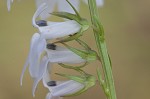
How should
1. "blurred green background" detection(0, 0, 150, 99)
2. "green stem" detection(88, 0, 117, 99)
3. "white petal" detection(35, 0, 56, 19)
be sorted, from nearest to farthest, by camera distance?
"green stem" detection(88, 0, 117, 99) < "white petal" detection(35, 0, 56, 19) < "blurred green background" detection(0, 0, 150, 99)

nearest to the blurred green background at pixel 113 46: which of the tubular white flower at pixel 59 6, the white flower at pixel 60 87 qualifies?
the tubular white flower at pixel 59 6

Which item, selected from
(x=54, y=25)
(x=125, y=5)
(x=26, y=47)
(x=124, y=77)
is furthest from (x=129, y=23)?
(x=54, y=25)

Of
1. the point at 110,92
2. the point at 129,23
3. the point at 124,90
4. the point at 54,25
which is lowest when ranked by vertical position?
the point at 124,90

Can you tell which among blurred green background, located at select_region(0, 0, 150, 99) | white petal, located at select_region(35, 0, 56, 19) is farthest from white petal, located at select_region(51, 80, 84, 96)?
blurred green background, located at select_region(0, 0, 150, 99)

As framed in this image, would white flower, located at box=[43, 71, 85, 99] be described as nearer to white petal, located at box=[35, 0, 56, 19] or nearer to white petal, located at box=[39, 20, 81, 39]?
white petal, located at box=[39, 20, 81, 39]

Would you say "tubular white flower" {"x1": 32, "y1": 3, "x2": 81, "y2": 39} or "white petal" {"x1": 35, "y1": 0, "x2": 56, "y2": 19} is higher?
"tubular white flower" {"x1": 32, "y1": 3, "x2": 81, "y2": 39}

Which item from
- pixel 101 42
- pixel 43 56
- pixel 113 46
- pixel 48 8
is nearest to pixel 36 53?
pixel 43 56

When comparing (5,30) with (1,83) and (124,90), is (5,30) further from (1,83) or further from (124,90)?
(124,90)

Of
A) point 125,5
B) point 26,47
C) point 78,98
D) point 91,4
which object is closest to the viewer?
point 91,4
